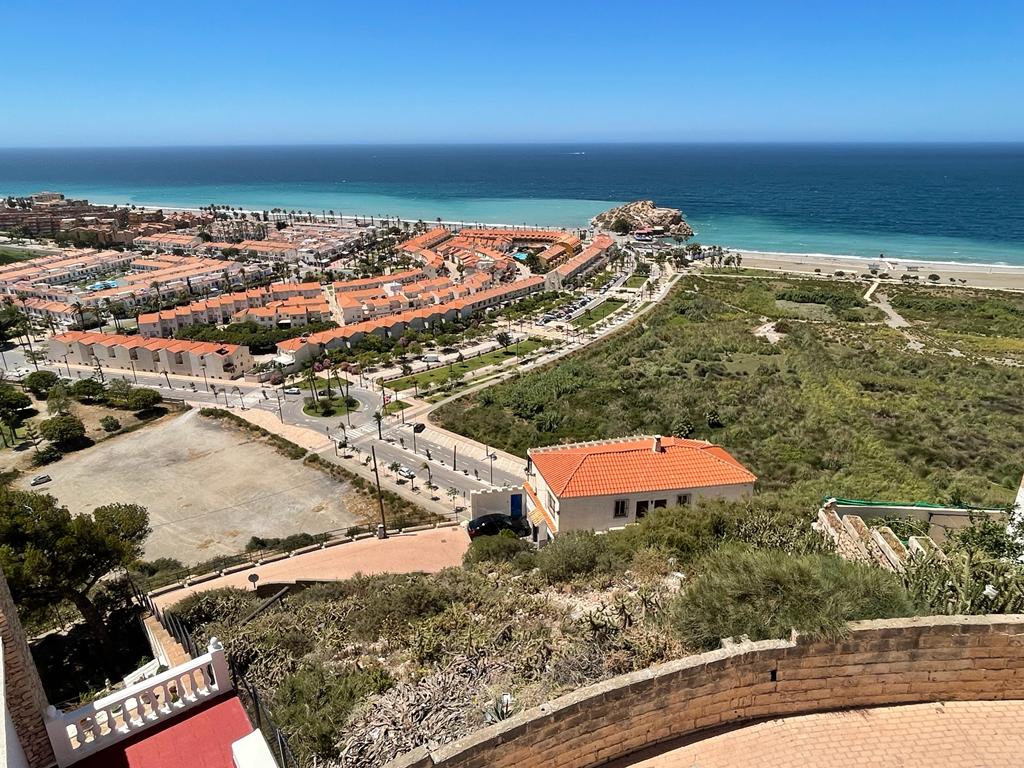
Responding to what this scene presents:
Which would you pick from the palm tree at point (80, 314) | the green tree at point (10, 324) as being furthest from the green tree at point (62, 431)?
the palm tree at point (80, 314)

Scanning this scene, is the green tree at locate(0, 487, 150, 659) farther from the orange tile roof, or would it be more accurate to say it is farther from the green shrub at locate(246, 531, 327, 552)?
the orange tile roof

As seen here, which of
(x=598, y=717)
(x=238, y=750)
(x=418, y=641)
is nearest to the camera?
(x=238, y=750)

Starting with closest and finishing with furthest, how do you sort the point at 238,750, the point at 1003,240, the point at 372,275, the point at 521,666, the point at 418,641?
the point at 238,750, the point at 521,666, the point at 418,641, the point at 372,275, the point at 1003,240

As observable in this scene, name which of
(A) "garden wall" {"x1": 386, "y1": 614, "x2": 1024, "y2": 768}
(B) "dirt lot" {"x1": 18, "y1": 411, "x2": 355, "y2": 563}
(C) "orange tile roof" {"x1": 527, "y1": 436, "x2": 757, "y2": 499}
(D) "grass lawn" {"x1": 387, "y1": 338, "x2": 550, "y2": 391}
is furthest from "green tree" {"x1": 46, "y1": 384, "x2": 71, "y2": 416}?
(A) "garden wall" {"x1": 386, "y1": 614, "x2": 1024, "y2": 768}

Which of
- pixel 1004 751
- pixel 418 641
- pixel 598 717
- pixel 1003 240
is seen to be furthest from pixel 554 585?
pixel 1003 240

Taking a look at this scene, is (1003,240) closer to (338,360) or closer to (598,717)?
(338,360)

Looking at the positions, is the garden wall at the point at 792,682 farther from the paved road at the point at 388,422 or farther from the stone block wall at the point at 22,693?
the paved road at the point at 388,422
